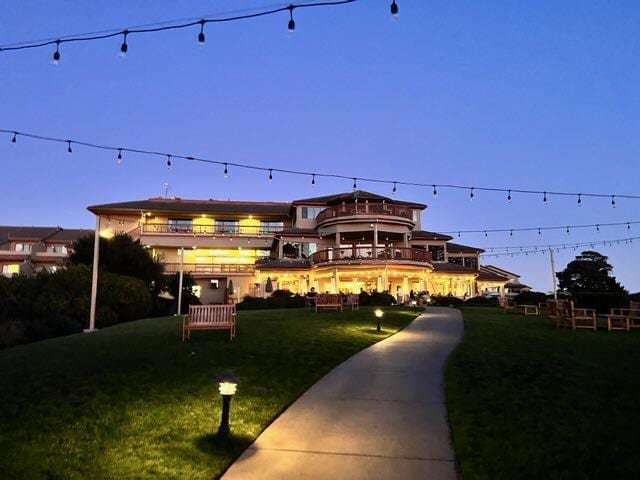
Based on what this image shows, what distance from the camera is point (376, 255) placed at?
36.8 metres

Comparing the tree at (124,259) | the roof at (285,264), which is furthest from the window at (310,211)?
the tree at (124,259)

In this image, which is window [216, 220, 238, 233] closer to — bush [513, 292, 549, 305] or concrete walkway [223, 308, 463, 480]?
bush [513, 292, 549, 305]

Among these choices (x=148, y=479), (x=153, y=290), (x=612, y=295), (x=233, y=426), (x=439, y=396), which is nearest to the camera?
(x=148, y=479)

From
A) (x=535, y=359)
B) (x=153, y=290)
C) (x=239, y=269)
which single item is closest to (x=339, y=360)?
(x=535, y=359)

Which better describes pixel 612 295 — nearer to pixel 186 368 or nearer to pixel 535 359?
pixel 535 359

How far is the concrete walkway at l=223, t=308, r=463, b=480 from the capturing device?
540 cm

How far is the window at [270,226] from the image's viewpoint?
48375mm

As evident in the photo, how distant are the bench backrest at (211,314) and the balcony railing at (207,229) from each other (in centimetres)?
3245

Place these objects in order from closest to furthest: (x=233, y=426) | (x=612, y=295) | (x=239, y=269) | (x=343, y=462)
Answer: (x=343, y=462), (x=233, y=426), (x=612, y=295), (x=239, y=269)

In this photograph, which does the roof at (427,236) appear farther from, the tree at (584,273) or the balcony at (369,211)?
the tree at (584,273)

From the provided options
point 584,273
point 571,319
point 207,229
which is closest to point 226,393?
point 571,319

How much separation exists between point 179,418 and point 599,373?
319 inches

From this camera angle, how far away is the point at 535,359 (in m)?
11.2

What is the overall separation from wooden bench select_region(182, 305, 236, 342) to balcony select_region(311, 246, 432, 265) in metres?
22.8
